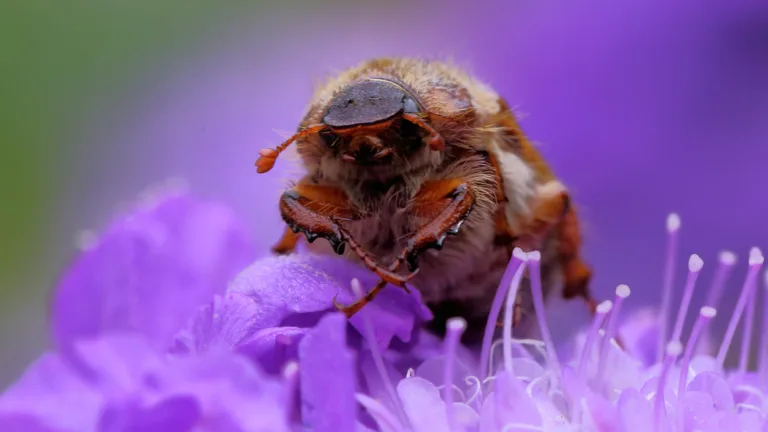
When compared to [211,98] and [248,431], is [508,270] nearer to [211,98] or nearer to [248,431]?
[248,431]

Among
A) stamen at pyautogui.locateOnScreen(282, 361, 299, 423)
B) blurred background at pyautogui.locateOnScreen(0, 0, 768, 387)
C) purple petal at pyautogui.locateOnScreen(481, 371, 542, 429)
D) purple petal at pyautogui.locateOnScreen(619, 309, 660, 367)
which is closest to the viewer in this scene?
stamen at pyautogui.locateOnScreen(282, 361, 299, 423)

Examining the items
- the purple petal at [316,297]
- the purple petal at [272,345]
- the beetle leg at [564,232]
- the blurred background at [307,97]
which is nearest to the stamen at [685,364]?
the beetle leg at [564,232]

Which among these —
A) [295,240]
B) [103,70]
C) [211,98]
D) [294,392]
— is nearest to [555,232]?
[295,240]

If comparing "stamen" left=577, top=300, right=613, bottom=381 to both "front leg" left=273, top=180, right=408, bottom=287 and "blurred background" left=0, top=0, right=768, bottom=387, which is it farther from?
"blurred background" left=0, top=0, right=768, bottom=387

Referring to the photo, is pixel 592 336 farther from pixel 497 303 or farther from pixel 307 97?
pixel 307 97

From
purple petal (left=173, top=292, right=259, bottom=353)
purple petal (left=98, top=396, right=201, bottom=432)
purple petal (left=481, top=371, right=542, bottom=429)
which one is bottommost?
purple petal (left=481, top=371, right=542, bottom=429)

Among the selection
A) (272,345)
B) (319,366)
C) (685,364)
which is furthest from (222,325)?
(685,364)

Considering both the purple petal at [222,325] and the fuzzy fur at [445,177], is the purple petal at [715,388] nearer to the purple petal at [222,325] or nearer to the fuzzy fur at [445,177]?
the fuzzy fur at [445,177]

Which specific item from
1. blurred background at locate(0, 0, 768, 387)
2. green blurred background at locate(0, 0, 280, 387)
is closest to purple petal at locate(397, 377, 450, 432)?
blurred background at locate(0, 0, 768, 387)
